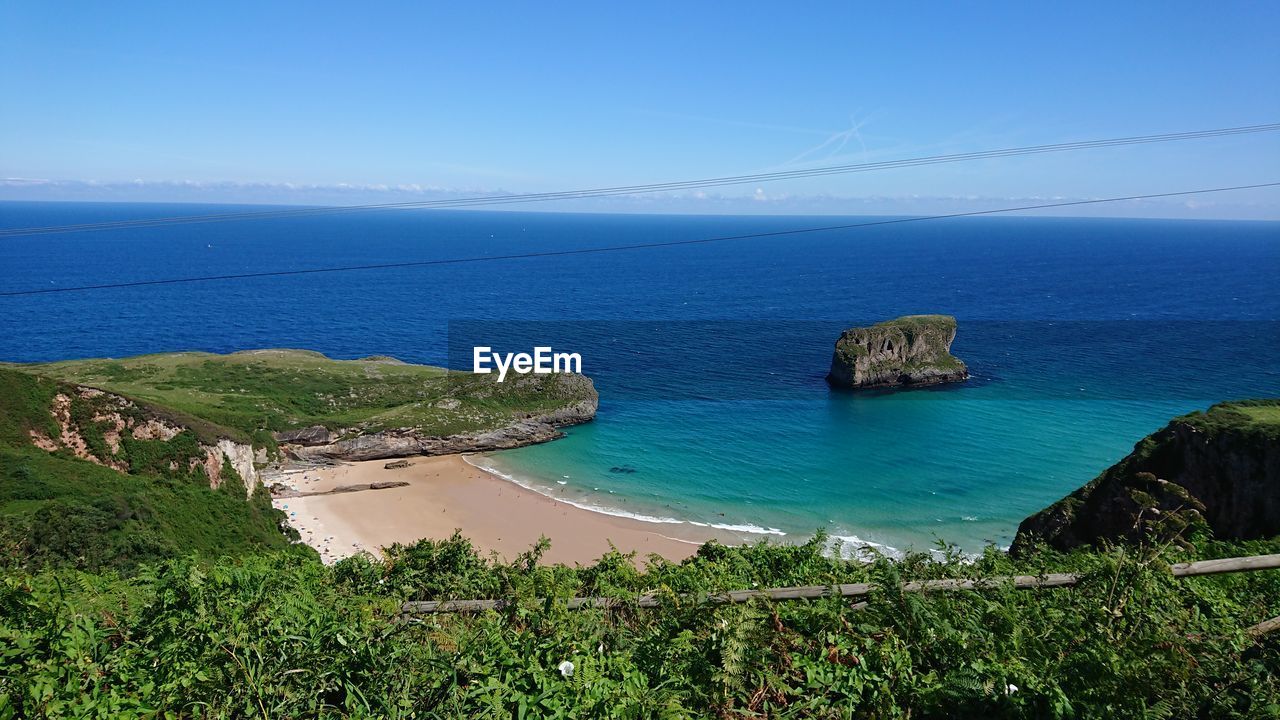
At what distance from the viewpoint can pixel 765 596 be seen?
7.40m

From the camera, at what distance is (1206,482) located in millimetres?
24250

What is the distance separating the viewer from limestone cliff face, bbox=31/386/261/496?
28172 mm

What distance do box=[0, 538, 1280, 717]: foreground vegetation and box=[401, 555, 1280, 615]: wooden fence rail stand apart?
17 cm

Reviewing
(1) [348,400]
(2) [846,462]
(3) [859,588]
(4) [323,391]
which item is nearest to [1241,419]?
(2) [846,462]

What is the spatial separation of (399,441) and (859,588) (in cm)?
4504

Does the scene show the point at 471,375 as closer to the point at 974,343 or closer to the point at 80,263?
the point at 974,343

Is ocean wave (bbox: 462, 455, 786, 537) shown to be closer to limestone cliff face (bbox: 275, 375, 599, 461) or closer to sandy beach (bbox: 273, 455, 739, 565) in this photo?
sandy beach (bbox: 273, 455, 739, 565)

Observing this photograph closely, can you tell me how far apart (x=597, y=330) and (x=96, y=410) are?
6122 centimetres

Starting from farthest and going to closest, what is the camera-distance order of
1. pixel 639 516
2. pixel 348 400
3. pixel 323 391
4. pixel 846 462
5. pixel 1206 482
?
pixel 323 391, pixel 348 400, pixel 846 462, pixel 639 516, pixel 1206 482

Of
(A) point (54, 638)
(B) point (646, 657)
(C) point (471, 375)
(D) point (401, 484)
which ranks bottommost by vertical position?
(D) point (401, 484)

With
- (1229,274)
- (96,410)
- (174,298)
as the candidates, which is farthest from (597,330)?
(1229,274)

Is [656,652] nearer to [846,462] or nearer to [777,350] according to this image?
[846,462]

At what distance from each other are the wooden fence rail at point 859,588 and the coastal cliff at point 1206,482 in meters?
15.8

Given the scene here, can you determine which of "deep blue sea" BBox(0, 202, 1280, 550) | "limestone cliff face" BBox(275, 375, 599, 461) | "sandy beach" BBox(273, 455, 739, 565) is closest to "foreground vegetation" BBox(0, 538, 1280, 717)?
"sandy beach" BBox(273, 455, 739, 565)
